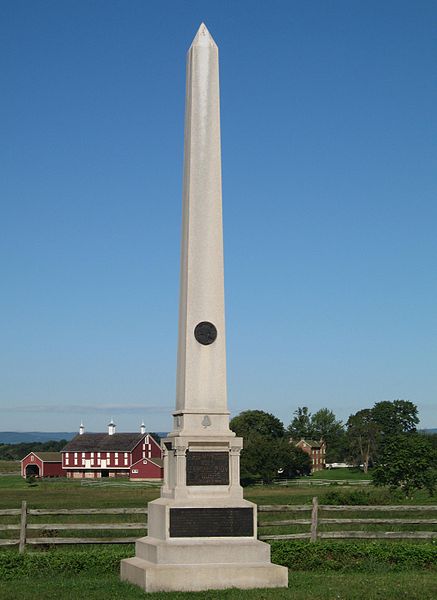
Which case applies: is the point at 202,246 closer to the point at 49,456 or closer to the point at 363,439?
the point at 49,456

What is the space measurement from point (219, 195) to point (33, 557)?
7.87 meters

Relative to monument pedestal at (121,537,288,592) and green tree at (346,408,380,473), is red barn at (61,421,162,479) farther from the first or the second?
monument pedestal at (121,537,288,592)

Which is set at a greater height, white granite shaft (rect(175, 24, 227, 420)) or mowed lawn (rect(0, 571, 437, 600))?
white granite shaft (rect(175, 24, 227, 420))

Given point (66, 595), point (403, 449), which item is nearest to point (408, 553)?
point (66, 595)

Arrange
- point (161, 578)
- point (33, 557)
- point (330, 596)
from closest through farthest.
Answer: point (330, 596)
point (161, 578)
point (33, 557)

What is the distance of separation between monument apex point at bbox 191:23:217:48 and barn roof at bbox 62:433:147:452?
321 ft

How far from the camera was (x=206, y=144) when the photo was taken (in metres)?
15.9

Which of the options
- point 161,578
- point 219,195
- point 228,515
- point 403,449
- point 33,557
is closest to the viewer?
point 161,578

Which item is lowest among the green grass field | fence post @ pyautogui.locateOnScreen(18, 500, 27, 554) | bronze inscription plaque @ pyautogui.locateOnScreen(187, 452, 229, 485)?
fence post @ pyautogui.locateOnScreen(18, 500, 27, 554)

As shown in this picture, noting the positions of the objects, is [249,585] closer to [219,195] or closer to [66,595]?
[66,595]

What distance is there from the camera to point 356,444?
417ft

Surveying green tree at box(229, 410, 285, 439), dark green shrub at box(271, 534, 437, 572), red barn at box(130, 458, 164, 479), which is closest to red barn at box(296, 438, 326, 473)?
green tree at box(229, 410, 285, 439)

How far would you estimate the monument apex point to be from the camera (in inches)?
644

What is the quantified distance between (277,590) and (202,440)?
109 inches
